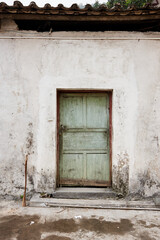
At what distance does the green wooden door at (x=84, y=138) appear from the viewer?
432cm

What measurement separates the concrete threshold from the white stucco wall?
283 mm

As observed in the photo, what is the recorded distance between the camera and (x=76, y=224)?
311cm

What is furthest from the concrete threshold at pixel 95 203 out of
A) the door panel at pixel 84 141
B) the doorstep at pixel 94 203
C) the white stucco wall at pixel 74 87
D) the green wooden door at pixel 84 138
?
the door panel at pixel 84 141

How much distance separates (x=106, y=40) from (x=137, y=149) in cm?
232

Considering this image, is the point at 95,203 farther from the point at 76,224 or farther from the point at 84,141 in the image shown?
the point at 84,141

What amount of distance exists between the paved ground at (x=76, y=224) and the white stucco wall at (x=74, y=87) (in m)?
0.61

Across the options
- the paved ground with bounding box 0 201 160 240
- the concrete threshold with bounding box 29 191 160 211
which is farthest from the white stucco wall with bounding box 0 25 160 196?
the paved ground with bounding box 0 201 160 240

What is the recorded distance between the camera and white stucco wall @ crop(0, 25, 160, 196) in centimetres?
407

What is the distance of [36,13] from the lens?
370 centimetres

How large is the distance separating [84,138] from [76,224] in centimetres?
173

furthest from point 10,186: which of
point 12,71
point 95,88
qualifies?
point 95,88

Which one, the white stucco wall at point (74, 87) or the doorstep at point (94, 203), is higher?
the white stucco wall at point (74, 87)

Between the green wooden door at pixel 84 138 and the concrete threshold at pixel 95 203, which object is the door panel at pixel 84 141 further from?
the concrete threshold at pixel 95 203

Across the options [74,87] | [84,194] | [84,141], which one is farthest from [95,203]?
[74,87]
